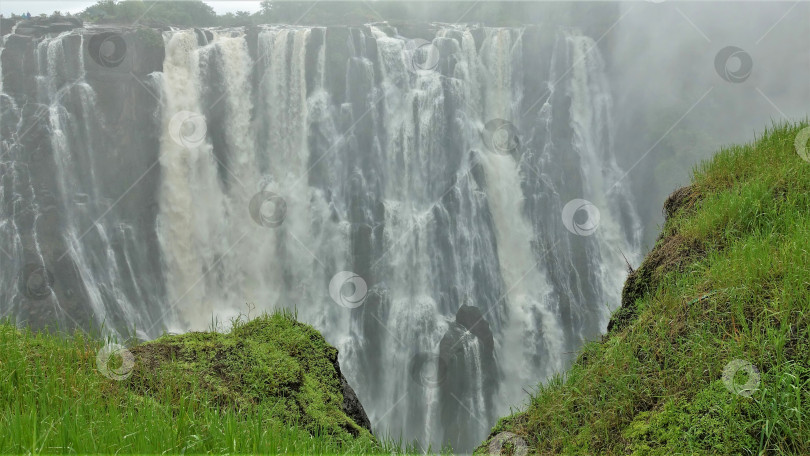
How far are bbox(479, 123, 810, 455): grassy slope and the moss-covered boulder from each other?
1328 millimetres

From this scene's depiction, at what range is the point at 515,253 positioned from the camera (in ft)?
81.2

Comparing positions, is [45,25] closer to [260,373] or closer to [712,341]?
Result: [260,373]

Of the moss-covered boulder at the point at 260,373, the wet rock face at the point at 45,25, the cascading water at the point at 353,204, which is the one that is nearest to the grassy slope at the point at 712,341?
the moss-covered boulder at the point at 260,373

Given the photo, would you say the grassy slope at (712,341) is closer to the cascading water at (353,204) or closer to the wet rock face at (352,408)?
the wet rock face at (352,408)

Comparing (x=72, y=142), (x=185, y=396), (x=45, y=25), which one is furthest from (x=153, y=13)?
(x=185, y=396)

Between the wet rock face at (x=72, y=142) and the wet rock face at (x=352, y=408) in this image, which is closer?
the wet rock face at (x=352, y=408)

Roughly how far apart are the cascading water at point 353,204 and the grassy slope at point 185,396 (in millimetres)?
16152

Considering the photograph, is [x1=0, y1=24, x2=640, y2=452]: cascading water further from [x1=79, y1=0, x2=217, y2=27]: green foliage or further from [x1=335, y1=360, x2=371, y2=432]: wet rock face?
[x1=335, y1=360, x2=371, y2=432]: wet rock face

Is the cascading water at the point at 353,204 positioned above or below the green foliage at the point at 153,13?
below

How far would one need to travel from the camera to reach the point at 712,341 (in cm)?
346

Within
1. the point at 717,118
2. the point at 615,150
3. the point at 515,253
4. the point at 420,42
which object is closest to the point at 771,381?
the point at 515,253

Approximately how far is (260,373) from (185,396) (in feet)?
2.27

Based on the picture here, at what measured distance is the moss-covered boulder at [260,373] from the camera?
3.73 m

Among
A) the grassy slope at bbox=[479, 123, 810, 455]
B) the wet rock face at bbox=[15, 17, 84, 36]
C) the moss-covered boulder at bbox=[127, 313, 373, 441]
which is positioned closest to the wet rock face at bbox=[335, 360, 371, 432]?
the moss-covered boulder at bbox=[127, 313, 373, 441]
